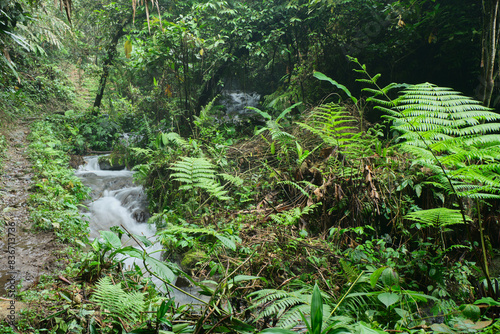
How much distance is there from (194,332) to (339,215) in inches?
72.0

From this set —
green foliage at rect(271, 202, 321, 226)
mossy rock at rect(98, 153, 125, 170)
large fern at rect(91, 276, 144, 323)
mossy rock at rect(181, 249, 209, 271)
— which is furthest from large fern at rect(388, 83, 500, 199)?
mossy rock at rect(98, 153, 125, 170)

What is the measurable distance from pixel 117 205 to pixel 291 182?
4.00 meters

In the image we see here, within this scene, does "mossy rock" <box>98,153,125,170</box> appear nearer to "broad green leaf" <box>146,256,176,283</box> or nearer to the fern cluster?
the fern cluster

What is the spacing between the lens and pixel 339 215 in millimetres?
2674

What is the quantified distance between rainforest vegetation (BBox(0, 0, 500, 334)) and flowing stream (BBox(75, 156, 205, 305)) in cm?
21

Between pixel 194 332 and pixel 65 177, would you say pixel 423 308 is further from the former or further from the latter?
pixel 65 177

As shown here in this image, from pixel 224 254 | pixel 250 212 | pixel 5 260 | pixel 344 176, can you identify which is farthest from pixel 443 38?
pixel 5 260

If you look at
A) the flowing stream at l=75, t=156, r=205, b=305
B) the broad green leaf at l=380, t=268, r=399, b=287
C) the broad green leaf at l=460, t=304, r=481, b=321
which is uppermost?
the broad green leaf at l=380, t=268, r=399, b=287

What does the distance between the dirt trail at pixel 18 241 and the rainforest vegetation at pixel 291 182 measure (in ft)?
0.18

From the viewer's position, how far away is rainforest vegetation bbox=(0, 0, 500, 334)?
5.14ft

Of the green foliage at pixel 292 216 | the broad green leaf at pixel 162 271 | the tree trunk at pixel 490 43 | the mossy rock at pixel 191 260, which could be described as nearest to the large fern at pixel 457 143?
the tree trunk at pixel 490 43

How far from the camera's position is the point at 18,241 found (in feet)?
10.4

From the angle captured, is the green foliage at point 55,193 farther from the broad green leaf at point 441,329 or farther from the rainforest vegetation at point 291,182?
the broad green leaf at point 441,329

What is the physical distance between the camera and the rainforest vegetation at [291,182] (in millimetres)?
1566
